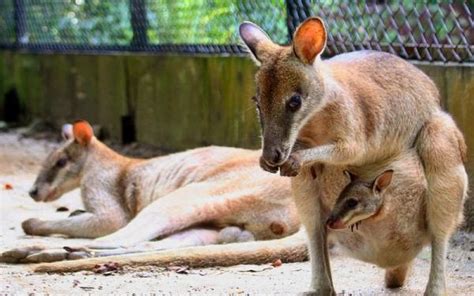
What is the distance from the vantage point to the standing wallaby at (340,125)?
163 inches

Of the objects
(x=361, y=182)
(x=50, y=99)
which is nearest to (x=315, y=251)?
(x=361, y=182)

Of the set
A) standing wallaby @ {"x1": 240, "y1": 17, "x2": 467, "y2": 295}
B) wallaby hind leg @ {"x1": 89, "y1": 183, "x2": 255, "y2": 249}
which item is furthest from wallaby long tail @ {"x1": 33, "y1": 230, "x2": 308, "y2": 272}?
standing wallaby @ {"x1": 240, "y1": 17, "x2": 467, "y2": 295}

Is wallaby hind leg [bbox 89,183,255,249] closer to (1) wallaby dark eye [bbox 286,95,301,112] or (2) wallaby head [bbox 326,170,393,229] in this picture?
(2) wallaby head [bbox 326,170,393,229]

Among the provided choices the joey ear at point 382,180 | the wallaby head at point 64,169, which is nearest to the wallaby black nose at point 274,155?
the joey ear at point 382,180

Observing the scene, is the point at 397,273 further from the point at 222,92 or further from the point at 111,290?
the point at 222,92

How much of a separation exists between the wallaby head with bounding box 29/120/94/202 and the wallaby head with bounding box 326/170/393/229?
3.28 meters

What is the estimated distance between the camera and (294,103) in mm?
4145

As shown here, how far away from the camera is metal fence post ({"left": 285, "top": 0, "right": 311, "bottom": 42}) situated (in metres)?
7.43

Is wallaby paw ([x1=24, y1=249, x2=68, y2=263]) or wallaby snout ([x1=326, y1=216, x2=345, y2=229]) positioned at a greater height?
wallaby snout ([x1=326, y1=216, x2=345, y2=229])

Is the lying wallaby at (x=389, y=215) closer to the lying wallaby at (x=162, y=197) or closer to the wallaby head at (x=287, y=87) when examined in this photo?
the wallaby head at (x=287, y=87)

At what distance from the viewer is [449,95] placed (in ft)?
20.5

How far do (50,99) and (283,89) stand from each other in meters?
7.92

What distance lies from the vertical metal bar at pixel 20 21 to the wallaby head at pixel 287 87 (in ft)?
26.9

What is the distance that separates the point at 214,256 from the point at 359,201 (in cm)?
118
